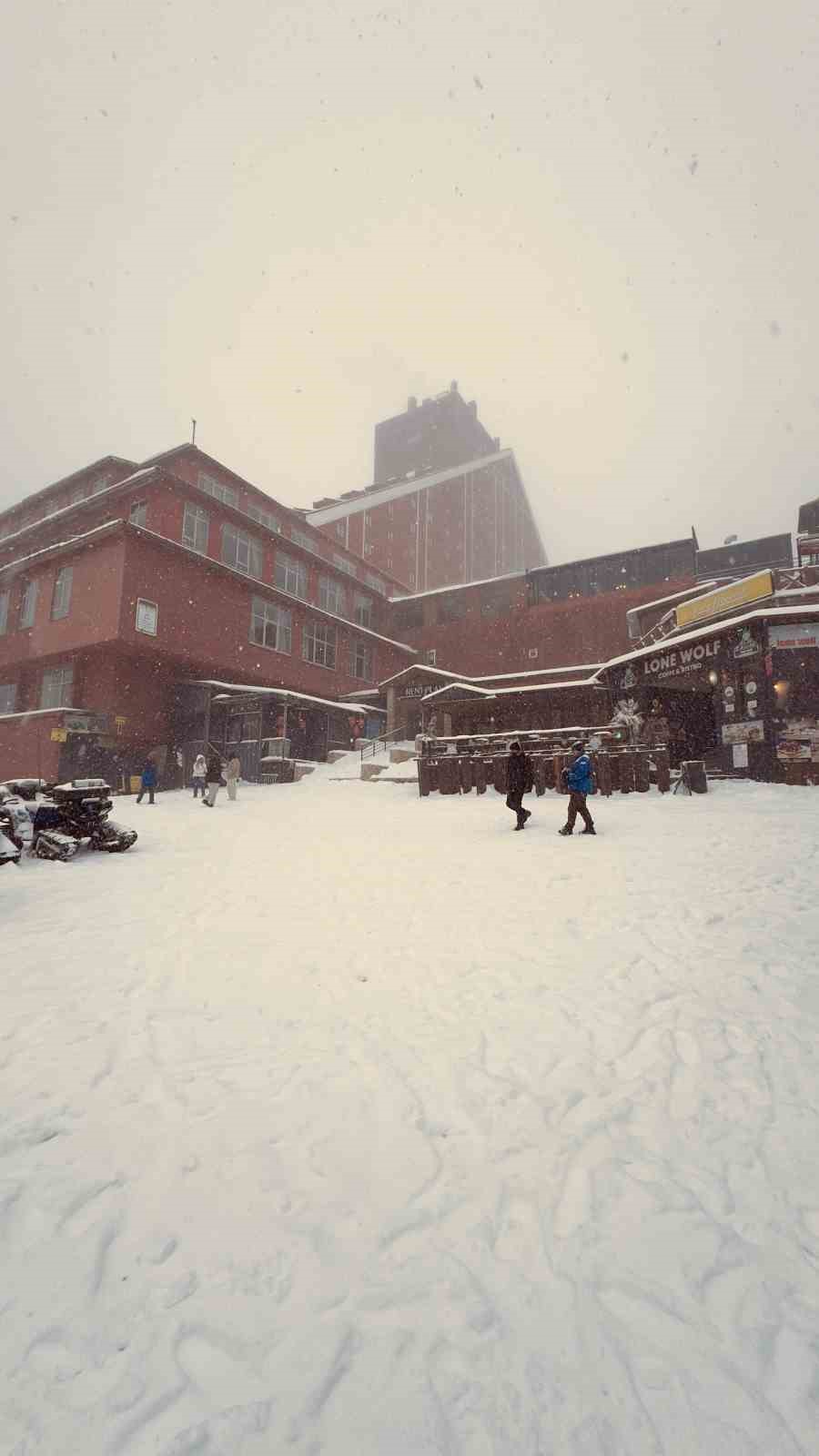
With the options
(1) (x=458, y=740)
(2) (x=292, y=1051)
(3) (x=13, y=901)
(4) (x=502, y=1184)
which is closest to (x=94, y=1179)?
(2) (x=292, y=1051)

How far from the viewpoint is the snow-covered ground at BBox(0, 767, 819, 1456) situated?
1743mm

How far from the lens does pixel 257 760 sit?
22.2 meters

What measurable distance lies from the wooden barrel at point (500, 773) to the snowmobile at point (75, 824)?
30.7 feet

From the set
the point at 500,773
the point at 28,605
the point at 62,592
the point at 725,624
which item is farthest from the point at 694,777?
the point at 28,605

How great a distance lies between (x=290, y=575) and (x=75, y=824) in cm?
2160

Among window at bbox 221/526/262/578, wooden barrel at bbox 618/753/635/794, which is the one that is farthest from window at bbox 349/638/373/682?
wooden barrel at bbox 618/753/635/794

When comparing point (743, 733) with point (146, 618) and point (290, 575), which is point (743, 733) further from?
point (290, 575)

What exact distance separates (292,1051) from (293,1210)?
1.12 meters

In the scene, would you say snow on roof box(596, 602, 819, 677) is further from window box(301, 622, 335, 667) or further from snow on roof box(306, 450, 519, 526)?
snow on roof box(306, 450, 519, 526)

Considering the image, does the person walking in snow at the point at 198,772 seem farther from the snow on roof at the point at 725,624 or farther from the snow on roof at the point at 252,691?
the snow on roof at the point at 725,624

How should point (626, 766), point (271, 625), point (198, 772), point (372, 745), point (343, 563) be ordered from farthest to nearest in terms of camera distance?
point (343, 563)
point (372, 745)
point (271, 625)
point (198, 772)
point (626, 766)

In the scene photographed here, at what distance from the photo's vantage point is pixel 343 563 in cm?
3544

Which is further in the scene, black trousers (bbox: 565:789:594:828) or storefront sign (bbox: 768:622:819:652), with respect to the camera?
storefront sign (bbox: 768:622:819:652)

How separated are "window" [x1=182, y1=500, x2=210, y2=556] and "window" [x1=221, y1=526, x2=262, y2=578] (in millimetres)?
903
